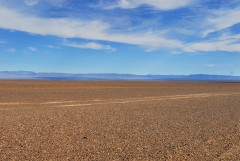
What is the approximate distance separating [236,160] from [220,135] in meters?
4.98

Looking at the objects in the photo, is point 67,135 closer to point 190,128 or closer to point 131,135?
point 131,135

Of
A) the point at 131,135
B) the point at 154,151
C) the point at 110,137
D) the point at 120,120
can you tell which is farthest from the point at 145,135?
the point at 120,120

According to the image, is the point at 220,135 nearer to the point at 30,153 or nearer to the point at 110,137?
the point at 110,137

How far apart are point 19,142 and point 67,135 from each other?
2545mm

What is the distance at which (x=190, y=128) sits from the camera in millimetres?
19062

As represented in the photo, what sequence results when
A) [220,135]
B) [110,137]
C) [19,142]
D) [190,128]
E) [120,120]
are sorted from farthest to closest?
[120,120] < [190,128] < [220,135] < [110,137] < [19,142]

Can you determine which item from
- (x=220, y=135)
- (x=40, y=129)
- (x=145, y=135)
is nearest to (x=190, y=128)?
(x=220, y=135)

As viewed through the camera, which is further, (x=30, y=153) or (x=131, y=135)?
(x=131, y=135)

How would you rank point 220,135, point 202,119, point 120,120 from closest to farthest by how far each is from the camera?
point 220,135 < point 120,120 < point 202,119

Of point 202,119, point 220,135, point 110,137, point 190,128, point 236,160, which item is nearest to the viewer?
point 236,160

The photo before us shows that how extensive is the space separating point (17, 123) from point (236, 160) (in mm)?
12759

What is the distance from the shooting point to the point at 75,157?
1242cm

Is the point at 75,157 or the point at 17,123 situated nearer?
the point at 75,157

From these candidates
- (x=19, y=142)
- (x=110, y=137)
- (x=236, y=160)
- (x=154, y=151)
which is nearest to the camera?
(x=236, y=160)
